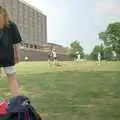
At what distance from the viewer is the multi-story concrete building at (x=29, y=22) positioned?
486 ft

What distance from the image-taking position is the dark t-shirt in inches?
267

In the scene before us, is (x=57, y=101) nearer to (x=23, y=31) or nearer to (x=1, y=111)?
(x=1, y=111)

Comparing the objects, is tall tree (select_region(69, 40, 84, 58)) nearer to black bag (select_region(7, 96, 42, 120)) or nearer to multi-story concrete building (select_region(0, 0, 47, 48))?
multi-story concrete building (select_region(0, 0, 47, 48))

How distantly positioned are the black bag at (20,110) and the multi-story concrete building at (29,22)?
447 feet

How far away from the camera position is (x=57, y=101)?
32.9ft

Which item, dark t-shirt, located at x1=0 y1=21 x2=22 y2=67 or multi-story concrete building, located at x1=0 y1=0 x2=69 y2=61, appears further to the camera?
multi-story concrete building, located at x1=0 y1=0 x2=69 y2=61

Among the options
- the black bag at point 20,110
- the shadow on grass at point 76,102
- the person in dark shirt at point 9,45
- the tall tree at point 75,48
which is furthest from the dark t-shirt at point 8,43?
the tall tree at point 75,48

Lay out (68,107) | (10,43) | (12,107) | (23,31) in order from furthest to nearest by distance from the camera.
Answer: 1. (23,31)
2. (68,107)
3. (10,43)
4. (12,107)

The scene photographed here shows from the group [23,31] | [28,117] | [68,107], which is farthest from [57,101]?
[23,31]

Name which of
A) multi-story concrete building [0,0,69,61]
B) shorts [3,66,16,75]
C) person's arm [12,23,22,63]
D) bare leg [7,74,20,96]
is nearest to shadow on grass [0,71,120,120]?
bare leg [7,74,20,96]

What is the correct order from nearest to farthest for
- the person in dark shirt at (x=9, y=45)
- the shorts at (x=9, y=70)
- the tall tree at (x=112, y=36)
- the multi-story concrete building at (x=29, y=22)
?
the person in dark shirt at (x=9, y=45)
the shorts at (x=9, y=70)
the tall tree at (x=112, y=36)
the multi-story concrete building at (x=29, y=22)

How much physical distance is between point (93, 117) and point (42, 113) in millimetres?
987

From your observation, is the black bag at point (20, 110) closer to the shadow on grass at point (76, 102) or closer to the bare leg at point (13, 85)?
the bare leg at point (13, 85)

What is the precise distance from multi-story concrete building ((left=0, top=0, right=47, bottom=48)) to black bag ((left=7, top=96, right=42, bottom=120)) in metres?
136
